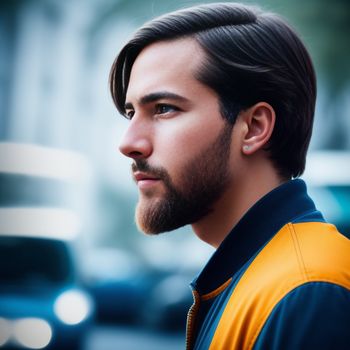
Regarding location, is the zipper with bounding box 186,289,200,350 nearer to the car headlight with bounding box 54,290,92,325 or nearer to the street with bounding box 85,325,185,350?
the car headlight with bounding box 54,290,92,325

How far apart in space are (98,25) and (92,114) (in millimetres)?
5254

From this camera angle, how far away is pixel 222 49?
7.70 feet

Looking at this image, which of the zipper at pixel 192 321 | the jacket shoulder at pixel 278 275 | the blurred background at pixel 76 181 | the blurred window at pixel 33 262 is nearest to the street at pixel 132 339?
the blurred background at pixel 76 181

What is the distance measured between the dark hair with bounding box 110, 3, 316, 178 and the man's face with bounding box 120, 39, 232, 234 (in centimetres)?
6

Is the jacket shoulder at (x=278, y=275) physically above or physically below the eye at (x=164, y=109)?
below

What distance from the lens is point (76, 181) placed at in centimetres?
954

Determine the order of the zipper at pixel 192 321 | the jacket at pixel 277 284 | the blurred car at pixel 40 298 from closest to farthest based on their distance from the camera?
the jacket at pixel 277 284 → the zipper at pixel 192 321 → the blurred car at pixel 40 298

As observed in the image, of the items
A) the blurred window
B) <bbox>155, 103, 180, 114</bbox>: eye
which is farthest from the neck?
the blurred window

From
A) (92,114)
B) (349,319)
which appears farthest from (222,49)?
(92,114)

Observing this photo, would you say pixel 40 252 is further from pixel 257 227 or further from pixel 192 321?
pixel 257 227

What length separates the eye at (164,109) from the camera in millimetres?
2266

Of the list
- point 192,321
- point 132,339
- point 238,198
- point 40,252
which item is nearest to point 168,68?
point 238,198

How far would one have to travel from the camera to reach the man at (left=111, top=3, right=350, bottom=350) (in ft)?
6.81

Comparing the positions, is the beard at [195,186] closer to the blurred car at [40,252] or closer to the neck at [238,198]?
the neck at [238,198]
